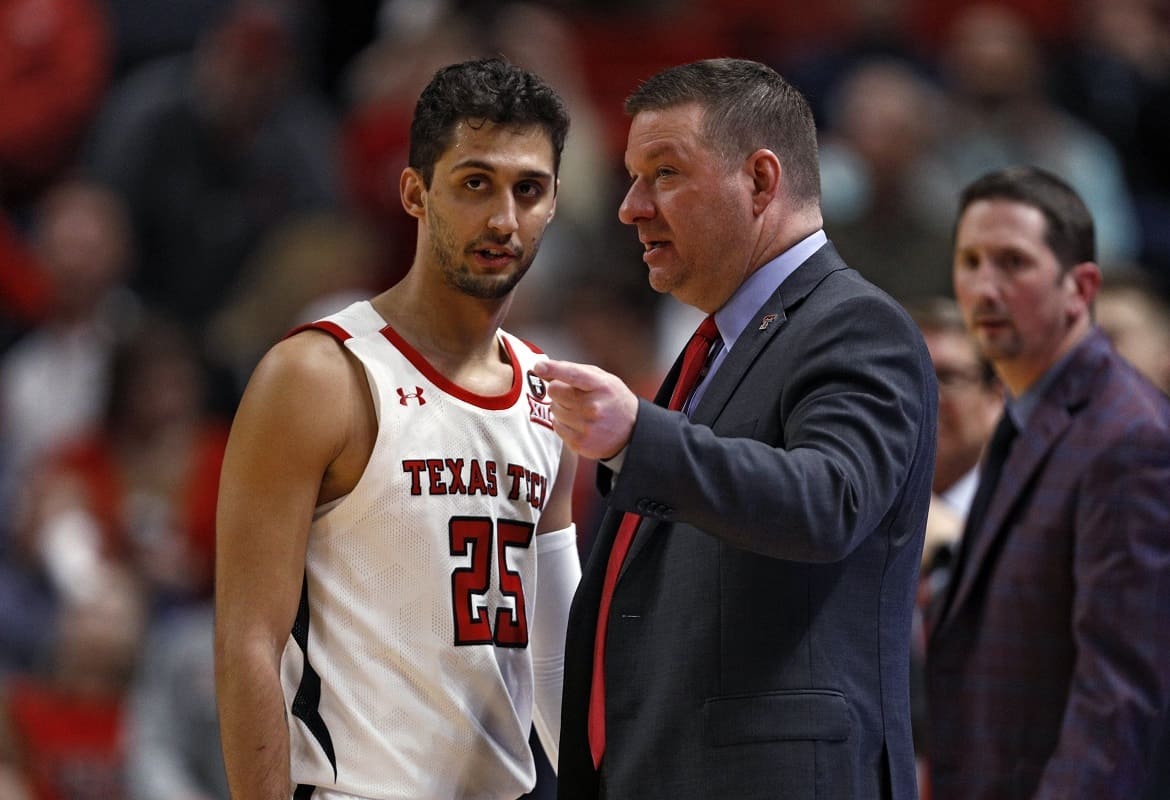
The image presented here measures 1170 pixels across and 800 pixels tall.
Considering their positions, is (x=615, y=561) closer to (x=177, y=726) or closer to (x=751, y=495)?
(x=751, y=495)

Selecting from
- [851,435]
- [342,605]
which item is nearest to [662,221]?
[851,435]

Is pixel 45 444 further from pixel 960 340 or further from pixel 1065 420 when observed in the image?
pixel 1065 420

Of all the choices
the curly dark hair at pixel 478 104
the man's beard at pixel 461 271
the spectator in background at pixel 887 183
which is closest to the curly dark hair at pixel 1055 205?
the curly dark hair at pixel 478 104

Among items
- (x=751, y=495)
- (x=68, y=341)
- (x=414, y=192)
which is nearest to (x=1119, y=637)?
(x=751, y=495)

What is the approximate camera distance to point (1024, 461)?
4.38 m

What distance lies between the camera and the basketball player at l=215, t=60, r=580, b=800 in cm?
337

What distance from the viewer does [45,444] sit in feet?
25.9

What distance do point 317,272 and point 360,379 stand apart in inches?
198

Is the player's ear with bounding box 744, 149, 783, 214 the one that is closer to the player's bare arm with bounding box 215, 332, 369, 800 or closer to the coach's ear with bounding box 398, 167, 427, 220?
the coach's ear with bounding box 398, 167, 427, 220

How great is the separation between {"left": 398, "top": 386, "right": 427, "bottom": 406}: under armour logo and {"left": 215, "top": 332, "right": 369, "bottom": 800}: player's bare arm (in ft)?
0.49

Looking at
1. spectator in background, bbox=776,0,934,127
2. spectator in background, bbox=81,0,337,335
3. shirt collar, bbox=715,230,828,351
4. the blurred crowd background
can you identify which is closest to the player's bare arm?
shirt collar, bbox=715,230,828,351

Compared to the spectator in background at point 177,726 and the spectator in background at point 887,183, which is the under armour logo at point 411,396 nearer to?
the spectator in background at point 177,726

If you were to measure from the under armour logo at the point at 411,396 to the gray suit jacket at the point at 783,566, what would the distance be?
0.56m

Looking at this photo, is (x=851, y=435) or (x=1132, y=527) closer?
(x=851, y=435)
